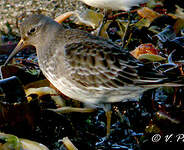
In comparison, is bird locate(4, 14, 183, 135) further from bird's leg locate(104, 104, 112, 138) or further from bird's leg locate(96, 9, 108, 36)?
bird's leg locate(96, 9, 108, 36)

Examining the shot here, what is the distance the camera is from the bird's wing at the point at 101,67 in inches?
118

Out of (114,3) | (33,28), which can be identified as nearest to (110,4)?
(114,3)

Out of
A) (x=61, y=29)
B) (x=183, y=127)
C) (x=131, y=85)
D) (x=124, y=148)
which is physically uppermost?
(x=61, y=29)

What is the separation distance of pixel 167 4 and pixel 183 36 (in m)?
0.88

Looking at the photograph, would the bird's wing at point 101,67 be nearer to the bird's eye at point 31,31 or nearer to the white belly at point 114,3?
the bird's eye at point 31,31

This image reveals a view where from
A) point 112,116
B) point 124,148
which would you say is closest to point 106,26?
point 112,116

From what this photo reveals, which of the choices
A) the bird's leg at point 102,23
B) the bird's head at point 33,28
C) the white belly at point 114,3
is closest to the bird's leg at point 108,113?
the bird's head at point 33,28

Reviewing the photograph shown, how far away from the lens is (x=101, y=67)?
301 centimetres

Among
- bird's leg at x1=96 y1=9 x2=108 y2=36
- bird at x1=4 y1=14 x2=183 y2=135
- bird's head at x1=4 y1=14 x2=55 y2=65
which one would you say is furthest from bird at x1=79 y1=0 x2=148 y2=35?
bird at x1=4 y1=14 x2=183 y2=135

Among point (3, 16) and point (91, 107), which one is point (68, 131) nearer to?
point (91, 107)

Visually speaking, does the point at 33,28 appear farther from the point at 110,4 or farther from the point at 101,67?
the point at 110,4

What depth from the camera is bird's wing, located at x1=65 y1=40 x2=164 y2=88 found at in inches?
118

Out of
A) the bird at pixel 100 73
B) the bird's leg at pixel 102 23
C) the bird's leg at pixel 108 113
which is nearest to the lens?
the bird at pixel 100 73

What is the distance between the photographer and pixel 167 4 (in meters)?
4.98
